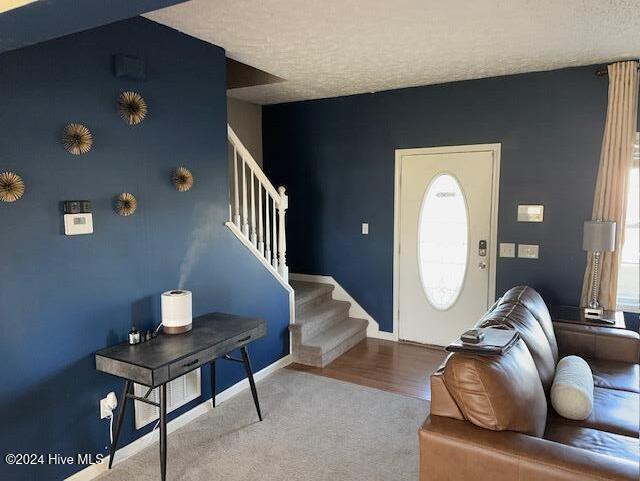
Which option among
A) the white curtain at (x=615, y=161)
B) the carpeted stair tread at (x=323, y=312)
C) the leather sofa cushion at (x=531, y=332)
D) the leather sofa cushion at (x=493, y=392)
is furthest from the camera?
the carpeted stair tread at (x=323, y=312)

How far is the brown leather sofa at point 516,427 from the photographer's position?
1.56 metres

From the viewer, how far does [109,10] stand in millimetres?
1371

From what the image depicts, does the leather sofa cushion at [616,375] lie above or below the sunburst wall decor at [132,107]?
below

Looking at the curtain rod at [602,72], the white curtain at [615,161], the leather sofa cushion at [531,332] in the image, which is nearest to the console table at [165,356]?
the leather sofa cushion at [531,332]

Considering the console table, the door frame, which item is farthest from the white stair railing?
the door frame

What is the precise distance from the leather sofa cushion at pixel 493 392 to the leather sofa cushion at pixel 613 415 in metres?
A: 0.43

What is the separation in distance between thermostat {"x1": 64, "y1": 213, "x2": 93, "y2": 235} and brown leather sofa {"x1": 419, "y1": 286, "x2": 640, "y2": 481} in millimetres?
1925

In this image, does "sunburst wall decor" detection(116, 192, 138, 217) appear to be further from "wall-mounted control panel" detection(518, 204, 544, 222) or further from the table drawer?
"wall-mounted control panel" detection(518, 204, 544, 222)

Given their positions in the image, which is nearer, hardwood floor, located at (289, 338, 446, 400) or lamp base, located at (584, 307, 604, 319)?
lamp base, located at (584, 307, 604, 319)

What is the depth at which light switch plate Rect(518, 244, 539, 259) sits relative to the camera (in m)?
3.97

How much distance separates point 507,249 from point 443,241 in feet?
1.99

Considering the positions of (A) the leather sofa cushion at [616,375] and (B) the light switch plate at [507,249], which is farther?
(B) the light switch plate at [507,249]

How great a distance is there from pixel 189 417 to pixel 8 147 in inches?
79.4

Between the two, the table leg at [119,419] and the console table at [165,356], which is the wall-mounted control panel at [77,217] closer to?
the console table at [165,356]
